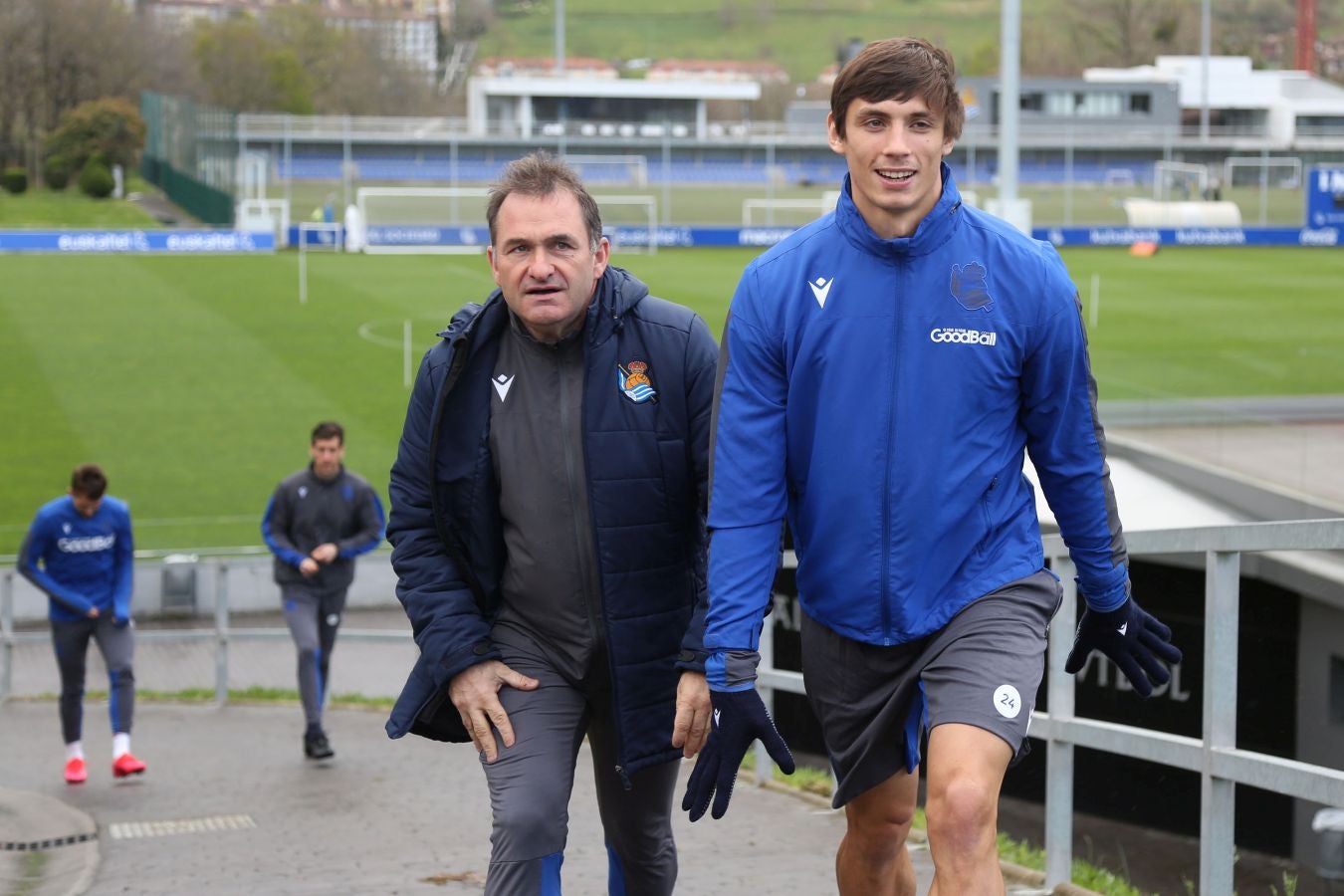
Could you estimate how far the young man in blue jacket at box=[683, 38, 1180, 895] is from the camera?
3535 millimetres

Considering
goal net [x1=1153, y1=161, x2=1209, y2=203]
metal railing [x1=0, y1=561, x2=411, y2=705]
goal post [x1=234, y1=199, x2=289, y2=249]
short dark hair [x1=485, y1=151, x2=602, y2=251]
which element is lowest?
metal railing [x1=0, y1=561, x2=411, y2=705]

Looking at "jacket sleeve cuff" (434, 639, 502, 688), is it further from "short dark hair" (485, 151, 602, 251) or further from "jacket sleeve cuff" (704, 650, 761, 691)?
"short dark hair" (485, 151, 602, 251)

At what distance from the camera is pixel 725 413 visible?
12.0 feet

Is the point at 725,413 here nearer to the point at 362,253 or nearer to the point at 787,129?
the point at 362,253

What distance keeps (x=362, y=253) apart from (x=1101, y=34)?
105m

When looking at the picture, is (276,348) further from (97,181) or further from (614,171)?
(97,181)

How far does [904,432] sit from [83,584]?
24.7 ft

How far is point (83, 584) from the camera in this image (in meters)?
10.1

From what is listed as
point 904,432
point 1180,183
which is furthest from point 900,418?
point 1180,183

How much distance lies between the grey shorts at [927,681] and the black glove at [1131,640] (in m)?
0.19

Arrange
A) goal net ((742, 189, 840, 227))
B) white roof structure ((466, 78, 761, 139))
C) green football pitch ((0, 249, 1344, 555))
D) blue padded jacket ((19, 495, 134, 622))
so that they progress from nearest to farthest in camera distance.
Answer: blue padded jacket ((19, 495, 134, 622)), green football pitch ((0, 249, 1344, 555)), goal net ((742, 189, 840, 227)), white roof structure ((466, 78, 761, 139))

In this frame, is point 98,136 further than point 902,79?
Yes

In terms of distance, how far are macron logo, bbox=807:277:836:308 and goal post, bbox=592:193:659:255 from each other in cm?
4556

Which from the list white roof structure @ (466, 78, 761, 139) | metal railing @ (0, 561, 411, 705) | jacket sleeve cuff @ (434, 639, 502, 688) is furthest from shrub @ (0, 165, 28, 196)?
jacket sleeve cuff @ (434, 639, 502, 688)
